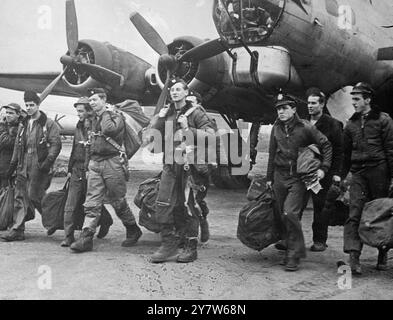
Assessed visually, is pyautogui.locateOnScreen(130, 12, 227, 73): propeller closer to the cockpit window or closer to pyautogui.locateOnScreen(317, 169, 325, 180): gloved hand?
the cockpit window

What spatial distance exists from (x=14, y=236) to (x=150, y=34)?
6013 mm

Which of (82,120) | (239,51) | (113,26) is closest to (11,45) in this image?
(113,26)

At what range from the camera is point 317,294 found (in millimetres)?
4109

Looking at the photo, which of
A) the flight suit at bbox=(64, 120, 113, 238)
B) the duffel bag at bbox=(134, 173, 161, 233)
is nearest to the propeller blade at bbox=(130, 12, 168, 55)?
the flight suit at bbox=(64, 120, 113, 238)

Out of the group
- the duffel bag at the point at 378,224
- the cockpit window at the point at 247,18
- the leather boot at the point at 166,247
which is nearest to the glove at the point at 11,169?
the leather boot at the point at 166,247

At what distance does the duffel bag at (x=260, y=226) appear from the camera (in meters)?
5.11

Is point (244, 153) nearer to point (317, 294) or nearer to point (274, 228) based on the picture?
point (274, 228)

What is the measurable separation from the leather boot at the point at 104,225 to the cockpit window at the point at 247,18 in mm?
4585

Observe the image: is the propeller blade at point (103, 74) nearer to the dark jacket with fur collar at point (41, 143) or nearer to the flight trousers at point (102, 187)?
the dark jacket with fur collar at point (41, 143)

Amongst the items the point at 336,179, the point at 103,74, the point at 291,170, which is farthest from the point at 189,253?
the point at 103,74

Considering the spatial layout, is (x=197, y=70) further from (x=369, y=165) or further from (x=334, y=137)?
(x=369, y=165)

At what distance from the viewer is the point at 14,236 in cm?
608

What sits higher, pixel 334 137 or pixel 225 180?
pixel 334 137

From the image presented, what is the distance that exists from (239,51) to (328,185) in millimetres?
4648
